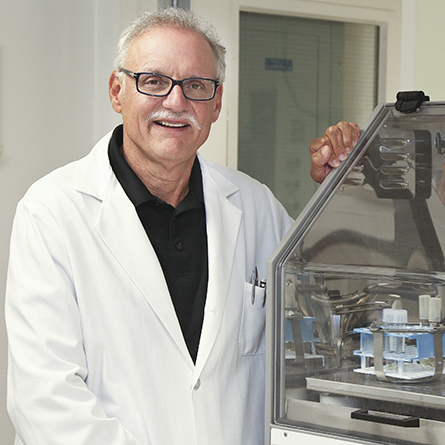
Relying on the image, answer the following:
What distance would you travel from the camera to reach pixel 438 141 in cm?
111

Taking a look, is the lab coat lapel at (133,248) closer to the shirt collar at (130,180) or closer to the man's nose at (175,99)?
the shirt collar at (130,180)

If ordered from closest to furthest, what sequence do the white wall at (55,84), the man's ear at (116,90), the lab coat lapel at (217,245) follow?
the lab coat lapel at (217,245) → the man's ear at (116,90) → the white wall at (55,84)

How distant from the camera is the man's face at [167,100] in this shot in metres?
1.17

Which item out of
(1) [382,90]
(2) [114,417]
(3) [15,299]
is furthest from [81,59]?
(2) [114,417]

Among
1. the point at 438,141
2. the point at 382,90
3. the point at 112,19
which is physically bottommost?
the point at 438,141

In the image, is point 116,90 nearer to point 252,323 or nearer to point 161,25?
point 161,25

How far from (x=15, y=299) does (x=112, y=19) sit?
143 cm

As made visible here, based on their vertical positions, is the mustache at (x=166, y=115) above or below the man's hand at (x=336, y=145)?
above

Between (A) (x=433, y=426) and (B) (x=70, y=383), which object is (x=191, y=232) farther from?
(A) (x=433, y=426)

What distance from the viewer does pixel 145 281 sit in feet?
3.66

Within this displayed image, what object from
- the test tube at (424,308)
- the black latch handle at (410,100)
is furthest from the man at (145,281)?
the test tube at (424,308)

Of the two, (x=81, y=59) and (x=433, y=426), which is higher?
(x=81, y=59)

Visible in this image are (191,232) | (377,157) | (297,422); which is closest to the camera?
(297,422)

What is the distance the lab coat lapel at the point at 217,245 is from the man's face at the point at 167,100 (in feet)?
0.43
